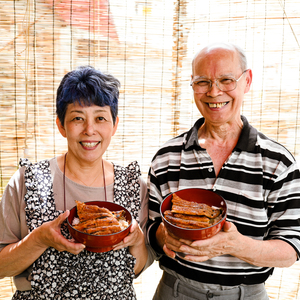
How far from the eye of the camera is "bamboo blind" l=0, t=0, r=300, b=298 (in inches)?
109

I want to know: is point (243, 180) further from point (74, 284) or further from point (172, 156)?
point (74, 284)

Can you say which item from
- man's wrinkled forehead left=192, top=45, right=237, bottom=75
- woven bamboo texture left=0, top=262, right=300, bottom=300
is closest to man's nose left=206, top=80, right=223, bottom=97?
man's wrinkled forehead left=192, top=45, right=237, bottom=75

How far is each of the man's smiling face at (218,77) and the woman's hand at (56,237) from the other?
0.95m

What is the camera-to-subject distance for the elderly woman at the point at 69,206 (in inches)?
61.8

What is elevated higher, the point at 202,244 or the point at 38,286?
the point at 202,244

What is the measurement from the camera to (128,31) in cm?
295

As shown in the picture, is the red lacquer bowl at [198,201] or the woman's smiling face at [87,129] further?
the woman's smiling face at [87,129]

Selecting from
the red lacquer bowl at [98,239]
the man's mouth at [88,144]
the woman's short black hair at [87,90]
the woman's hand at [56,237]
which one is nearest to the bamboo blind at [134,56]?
the woman's short black hair at [87,90]

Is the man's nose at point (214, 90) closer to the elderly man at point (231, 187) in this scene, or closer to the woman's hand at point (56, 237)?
the elderly man at point (231, 187)

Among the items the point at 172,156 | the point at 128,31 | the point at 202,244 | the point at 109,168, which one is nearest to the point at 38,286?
the point at 109,168

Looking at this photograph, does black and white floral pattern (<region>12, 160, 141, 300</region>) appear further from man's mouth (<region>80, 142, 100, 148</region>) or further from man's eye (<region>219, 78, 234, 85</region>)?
man's eye (<region>219, 78, 234, 85</region>)

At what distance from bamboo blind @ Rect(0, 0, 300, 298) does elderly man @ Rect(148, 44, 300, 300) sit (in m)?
1.16

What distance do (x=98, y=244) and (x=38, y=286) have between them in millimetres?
512

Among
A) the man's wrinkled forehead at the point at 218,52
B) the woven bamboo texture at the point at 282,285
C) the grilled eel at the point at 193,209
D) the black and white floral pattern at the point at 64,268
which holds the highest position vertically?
the man's wrinkled forehead at the point at 218,52
